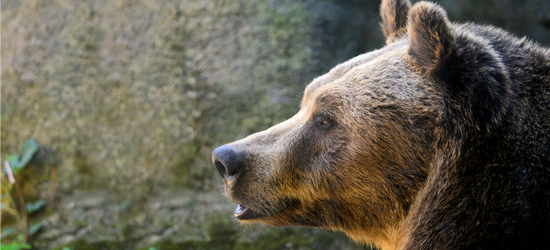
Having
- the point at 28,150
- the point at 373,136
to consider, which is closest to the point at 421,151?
the point at 373,136

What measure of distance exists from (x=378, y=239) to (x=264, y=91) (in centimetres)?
225

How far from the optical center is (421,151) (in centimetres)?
182

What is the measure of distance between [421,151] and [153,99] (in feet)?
11.3

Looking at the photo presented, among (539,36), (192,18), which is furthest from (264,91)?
(539,36)

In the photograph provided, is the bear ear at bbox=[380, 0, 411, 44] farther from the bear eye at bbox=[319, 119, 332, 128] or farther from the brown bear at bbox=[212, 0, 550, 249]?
the bear eye at bbox=[319, 119, 332, 128]

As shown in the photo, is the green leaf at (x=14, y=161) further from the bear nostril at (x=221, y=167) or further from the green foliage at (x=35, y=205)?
the bear nostril at (x=221, y=167)

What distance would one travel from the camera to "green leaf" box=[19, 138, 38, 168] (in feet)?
15.5

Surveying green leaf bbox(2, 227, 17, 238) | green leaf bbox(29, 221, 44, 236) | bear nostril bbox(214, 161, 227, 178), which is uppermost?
bear nostril bbox(214, 161, 227, 178)

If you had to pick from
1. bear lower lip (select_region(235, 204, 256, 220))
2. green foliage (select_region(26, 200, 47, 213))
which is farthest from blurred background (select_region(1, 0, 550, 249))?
bear lower lip (select_region(235, 204, 256, 220))

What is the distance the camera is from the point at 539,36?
3.48m

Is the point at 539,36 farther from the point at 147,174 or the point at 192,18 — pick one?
the point at 147,174

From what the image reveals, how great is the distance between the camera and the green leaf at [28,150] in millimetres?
4727

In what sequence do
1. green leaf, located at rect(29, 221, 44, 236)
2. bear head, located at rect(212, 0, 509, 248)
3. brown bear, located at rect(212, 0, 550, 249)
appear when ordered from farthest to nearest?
green leaf, located at rect(29, 221, 44, 236) → bear head, located at rect(212, 0, 509, 248) → brown bear, located at rect(212, 0, 550, 249)

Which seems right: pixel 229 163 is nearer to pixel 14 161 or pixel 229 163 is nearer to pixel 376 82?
pixel 376 82
